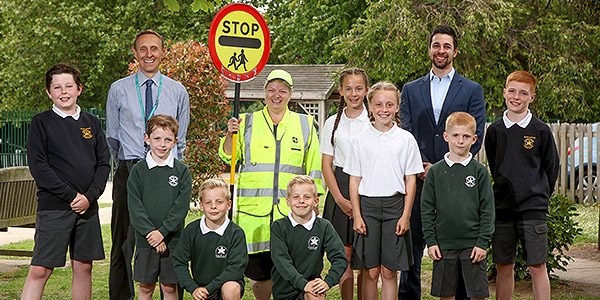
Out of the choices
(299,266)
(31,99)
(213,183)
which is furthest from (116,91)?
(31,99)

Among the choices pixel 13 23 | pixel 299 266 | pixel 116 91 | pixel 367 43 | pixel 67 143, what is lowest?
pixel 299 266

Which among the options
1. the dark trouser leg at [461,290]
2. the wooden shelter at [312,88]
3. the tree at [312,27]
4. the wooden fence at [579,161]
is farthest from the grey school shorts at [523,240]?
the tree at [312,27]

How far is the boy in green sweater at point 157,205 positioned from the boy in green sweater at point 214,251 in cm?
14

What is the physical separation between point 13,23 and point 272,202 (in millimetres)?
26865

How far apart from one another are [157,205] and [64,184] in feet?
2.47

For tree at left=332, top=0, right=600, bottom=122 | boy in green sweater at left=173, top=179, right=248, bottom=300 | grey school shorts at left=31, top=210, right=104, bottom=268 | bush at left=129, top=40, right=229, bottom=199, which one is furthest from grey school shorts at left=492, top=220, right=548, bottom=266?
tree at left=332, top=0, right=600, bottom=122

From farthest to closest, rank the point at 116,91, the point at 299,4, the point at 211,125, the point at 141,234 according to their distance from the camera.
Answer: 1. the point at 299,4
2. the point at 211,125
3. the point at 116,91
4. the point at 141,234

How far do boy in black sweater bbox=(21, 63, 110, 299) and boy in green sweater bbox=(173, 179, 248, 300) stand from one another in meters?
0.83

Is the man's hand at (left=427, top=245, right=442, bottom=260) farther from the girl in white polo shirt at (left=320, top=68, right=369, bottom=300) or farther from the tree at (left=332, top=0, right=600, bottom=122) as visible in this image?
the tree at (left=332, top=0, right=600, bottom=122)

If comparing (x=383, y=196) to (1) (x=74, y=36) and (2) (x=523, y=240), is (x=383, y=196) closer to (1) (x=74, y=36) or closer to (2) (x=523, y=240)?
(2) (x=523, y=240)

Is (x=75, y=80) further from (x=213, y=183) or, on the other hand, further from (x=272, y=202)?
(x=272, y=202)

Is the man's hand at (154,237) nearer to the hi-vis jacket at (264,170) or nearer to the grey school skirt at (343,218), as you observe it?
the hi-vis jacket at (264,170)

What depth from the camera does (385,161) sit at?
5219 millimetres

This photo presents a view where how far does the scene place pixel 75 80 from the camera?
17.8 feet
